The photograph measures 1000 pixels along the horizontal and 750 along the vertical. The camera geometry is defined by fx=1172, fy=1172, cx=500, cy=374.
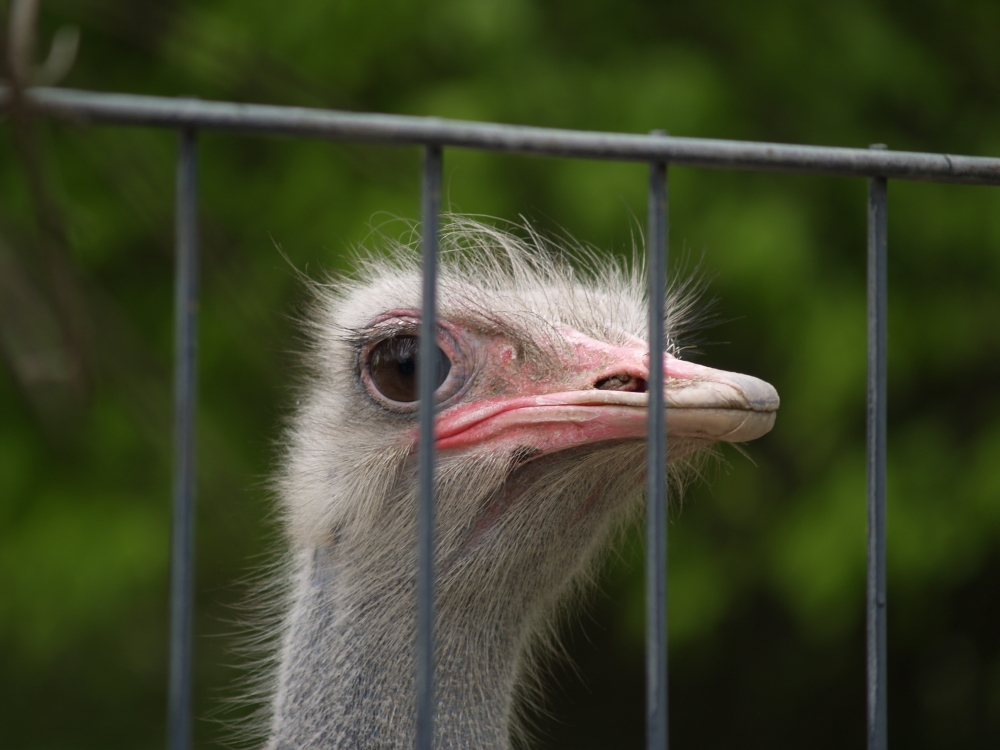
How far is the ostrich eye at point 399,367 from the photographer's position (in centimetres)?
230

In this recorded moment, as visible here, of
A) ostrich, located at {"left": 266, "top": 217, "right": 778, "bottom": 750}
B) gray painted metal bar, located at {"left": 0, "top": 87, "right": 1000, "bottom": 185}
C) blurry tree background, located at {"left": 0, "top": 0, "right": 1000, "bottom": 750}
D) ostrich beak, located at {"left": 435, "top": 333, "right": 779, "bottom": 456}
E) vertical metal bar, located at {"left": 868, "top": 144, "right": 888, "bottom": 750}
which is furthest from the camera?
blurry tree background, located at {"left": 0, "top": 0, "right": 1000, "bottom": 750}

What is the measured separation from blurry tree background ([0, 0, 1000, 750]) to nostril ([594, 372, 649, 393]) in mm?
1948

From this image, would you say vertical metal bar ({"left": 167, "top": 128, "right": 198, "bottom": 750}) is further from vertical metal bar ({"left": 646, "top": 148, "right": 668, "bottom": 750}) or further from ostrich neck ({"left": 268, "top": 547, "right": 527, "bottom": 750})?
ostrich neck ({"left": 268, "top": 547, "right": 527, "bottom": 750})

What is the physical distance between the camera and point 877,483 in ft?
4.72

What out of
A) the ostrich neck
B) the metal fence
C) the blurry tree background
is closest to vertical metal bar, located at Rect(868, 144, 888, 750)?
the metal fence

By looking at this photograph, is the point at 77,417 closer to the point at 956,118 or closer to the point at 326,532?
the point at 326,532

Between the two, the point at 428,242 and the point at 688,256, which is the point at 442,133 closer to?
the point at 428,242

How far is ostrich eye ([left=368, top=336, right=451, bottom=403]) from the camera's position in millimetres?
2295

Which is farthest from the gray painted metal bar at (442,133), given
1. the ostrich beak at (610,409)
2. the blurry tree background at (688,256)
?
the blurry tree background at (688,256)

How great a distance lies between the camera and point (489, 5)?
13.3 feet

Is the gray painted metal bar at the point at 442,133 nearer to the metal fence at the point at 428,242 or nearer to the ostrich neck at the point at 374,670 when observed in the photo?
the metal fence at the point at 428,242

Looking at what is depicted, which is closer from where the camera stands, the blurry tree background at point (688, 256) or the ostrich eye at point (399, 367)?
the ostrich eye at point (399, 367)

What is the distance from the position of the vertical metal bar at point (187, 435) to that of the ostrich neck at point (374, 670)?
3.11 ft

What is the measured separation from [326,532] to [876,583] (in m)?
1.25
